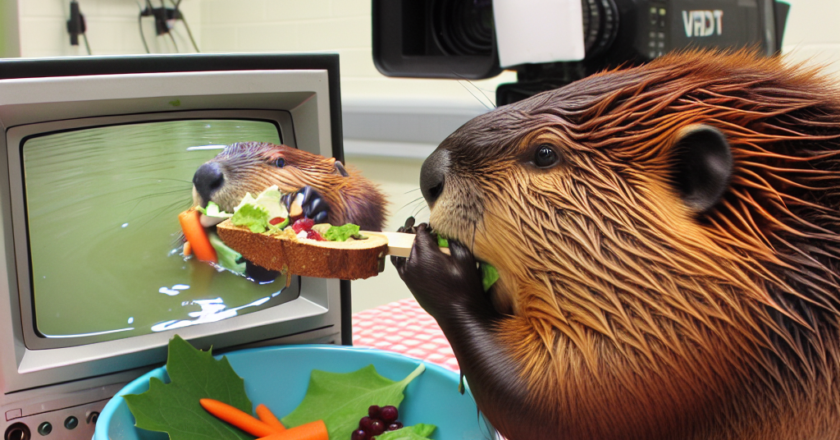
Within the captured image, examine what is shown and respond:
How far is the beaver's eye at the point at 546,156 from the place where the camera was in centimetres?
46

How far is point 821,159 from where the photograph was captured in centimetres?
40

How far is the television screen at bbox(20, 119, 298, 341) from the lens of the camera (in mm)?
642

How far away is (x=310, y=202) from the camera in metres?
0.72

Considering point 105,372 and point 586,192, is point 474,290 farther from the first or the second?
point 105,372

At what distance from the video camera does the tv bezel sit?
25 cm

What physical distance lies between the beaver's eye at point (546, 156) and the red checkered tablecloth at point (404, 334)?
500 mm

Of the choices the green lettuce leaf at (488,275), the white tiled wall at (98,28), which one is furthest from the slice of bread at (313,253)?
the white tiled wall at (98,28)

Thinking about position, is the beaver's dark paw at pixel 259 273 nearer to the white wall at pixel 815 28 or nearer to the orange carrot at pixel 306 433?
the orange carrot at pixel 306 433

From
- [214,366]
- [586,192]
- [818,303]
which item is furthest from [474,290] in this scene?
[214,366]

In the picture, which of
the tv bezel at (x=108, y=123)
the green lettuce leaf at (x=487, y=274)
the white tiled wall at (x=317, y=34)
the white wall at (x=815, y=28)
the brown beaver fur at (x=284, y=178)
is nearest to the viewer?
the green lettuce leaf at (x=487, y=274)

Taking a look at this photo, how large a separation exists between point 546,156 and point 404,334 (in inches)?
25.0

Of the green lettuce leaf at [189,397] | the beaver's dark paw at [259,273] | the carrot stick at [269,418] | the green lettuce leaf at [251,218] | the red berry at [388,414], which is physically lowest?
the carrot stick at [269,418]

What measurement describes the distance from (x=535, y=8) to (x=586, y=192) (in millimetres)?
372

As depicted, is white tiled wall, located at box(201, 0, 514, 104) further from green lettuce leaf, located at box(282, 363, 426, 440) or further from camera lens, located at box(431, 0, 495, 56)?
green lettuce leaf, located at box(282, 363, 426, 440)
